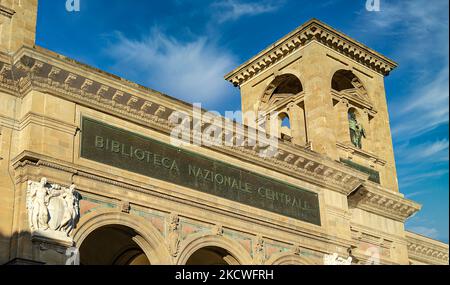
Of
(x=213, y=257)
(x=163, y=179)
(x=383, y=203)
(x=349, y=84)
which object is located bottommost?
(x=213, y=257)

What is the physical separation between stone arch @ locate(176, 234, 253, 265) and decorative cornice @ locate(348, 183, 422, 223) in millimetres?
6959

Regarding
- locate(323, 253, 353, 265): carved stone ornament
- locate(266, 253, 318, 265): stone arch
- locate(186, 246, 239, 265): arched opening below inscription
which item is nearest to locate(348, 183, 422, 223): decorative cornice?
locate(323, 253, 353, 265): carved stone ornament

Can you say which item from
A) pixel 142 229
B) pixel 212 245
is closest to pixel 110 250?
pixel 142 229

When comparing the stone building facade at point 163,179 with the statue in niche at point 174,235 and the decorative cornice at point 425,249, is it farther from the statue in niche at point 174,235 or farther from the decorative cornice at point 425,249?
the decorative cornice at point 425,249

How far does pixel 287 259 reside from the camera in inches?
901

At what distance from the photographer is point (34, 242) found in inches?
668

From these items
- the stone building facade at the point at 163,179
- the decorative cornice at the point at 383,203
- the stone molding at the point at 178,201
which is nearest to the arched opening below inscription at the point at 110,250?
the stone building facade at the point at 163,179

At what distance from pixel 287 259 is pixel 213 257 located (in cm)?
236

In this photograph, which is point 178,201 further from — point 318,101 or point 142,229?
point 318,101

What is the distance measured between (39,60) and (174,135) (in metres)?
4.76

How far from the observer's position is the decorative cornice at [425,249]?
3241 centimetres

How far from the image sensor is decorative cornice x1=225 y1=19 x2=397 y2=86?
98.0 ft

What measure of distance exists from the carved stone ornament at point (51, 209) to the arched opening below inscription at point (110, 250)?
11.8 feet
